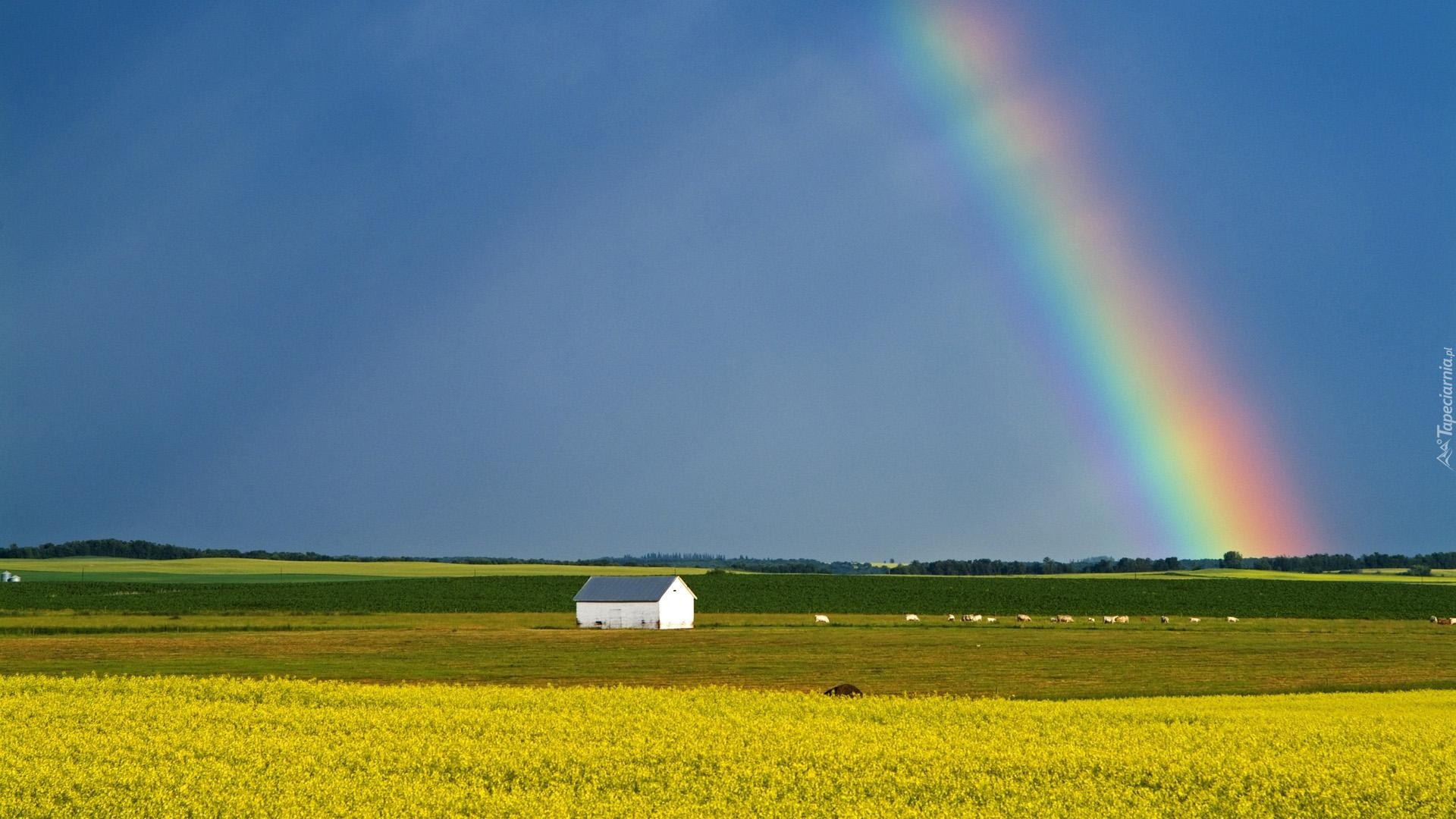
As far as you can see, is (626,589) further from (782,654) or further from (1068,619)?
(1068,619)

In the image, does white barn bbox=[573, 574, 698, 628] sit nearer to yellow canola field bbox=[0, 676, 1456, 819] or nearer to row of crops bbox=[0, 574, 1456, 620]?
row of crops bbox=[0, 574, 1456, 620]

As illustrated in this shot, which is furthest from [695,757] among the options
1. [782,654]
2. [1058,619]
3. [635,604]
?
[1058,619]

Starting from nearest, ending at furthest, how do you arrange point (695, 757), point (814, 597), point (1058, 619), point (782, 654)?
point (695, 757), point (782, 654), point (1058, 619), point (814, 597)

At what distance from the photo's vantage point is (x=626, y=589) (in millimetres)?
97188

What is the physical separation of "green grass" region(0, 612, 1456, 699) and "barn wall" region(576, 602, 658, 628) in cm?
233

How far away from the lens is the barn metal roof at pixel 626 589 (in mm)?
95688

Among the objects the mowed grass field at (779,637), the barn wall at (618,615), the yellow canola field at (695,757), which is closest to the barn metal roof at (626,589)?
the barn wall at (618,615)

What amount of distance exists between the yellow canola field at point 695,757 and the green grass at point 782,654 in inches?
496

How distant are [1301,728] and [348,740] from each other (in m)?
23.4

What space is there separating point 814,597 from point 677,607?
39.6 meters

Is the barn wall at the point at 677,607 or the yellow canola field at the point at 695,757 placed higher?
the barn wall at the point at 677,607

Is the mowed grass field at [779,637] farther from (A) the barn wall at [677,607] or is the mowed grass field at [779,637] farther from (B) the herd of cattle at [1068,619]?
(A) the barn wall at [677,607]

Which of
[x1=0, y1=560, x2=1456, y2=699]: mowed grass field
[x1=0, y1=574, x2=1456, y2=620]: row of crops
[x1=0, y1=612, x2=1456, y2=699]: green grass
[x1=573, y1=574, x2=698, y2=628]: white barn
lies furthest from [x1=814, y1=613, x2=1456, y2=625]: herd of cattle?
[x1=573, y1=574, x2=698, y2=628]: white barn

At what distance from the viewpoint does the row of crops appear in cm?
11619
